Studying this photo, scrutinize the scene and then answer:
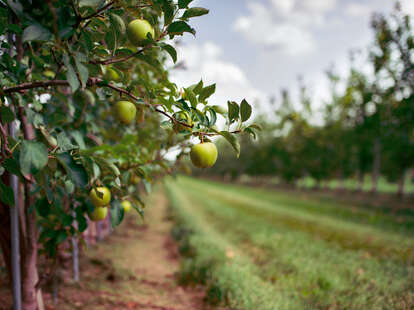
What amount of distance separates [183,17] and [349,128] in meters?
19.3

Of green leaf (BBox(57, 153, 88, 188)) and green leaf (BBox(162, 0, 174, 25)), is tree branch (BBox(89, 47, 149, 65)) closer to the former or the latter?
green leaf (BBox(162, 0, 174, 25))

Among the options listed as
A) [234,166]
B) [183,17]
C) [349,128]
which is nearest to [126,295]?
[183,17]

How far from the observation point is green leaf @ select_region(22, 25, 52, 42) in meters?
0.73

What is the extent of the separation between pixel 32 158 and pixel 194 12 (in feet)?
2.61

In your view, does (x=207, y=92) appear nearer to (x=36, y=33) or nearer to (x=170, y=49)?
(x=170, y=49)

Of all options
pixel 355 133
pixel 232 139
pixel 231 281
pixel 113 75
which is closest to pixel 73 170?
pixel 232 139

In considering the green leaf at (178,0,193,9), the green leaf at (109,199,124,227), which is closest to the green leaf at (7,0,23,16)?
the green leaf at (178,0,193,9)

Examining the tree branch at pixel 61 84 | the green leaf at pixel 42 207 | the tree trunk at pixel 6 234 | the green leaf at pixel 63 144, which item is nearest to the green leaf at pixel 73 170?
the green leaf at pixel 63 144

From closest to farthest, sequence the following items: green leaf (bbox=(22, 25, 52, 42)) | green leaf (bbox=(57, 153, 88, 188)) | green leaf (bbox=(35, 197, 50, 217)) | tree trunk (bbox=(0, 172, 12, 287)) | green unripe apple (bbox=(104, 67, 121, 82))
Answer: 1. green leaf (bbox=(22, 25, 52, 42))
2. green leaf (bbox=(57, 153, 88, 188))
3. green unripe apple (bbox=(104, 67, 121, 82))
4. green leaf (bbox=(35, 197, 50, 217))
5. tree trunk (bbox=(0, 172, 12, 287))

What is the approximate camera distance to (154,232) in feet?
20.9

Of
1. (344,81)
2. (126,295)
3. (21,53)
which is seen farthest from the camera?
(344,81)

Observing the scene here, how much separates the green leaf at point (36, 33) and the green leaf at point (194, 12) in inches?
20.1

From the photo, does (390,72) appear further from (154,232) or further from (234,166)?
(234,166)

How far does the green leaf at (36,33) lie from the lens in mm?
734
